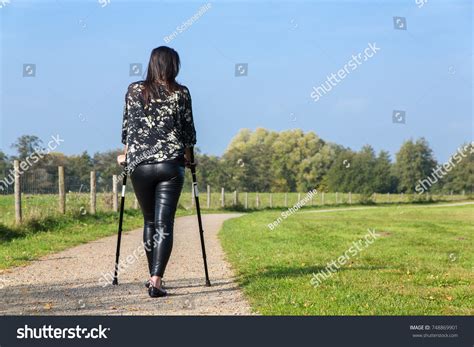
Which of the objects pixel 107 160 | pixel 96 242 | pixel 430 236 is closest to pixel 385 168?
pixel 107 160

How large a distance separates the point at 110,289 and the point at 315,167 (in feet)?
198

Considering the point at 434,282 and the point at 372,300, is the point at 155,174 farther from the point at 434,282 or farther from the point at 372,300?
the point at 434,282

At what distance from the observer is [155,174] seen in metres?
7.04

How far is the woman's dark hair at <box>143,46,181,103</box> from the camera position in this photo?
6.95m

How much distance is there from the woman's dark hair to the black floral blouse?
0.06 meters

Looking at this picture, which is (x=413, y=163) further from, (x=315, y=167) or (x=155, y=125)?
(x=155, y=125)

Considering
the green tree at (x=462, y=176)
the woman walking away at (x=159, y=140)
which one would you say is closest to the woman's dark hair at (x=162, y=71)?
the woman walking away at (x=159, y=140)

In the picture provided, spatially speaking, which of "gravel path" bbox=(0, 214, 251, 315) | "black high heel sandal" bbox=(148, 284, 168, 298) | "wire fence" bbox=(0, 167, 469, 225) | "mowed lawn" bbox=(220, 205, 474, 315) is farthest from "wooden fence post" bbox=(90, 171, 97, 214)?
"black high heel sandal" bbox=(148, 284, 168, 298)

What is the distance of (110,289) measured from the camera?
7.75 metres

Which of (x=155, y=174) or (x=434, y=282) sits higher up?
(x=155, y=174)

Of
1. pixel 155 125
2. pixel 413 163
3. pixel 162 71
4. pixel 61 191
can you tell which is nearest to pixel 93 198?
pixel 61 191

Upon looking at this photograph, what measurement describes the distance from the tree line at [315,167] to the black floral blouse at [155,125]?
2636 cm

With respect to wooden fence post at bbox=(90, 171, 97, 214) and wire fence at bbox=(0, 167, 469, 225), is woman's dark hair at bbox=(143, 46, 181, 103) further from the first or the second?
wooden fence post at bbox=(90, 171, 97, 214)

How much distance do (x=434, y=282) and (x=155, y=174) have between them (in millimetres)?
4426
